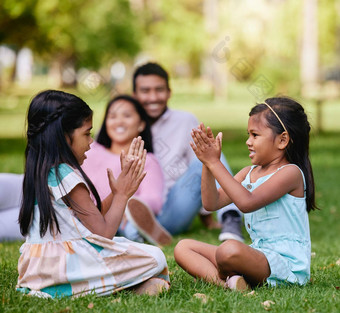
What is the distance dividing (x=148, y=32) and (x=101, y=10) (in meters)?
15.6

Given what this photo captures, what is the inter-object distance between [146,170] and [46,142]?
240cm

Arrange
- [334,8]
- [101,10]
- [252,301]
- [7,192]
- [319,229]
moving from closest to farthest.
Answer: [252,301]
[7,192]
[319,229]
[101,10]
[334,8]

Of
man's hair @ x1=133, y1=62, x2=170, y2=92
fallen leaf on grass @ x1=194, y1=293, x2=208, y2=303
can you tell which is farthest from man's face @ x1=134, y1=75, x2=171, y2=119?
fallen leaf on grass @ x1=194, y1=293, x2=208, y2=303

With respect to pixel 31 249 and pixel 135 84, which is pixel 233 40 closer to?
pixel 135 84

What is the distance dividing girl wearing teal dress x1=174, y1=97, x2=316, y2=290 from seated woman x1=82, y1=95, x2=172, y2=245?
1885 mm

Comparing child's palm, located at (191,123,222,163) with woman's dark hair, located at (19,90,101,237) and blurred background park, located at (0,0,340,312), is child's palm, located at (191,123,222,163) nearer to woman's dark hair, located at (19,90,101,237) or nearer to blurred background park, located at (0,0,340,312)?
woman's dark hair, located at (19,90,101,237)

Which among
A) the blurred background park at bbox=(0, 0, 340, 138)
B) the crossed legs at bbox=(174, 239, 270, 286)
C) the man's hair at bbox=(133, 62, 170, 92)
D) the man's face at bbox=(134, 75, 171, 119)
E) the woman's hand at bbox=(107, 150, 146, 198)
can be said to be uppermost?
the blurred background park at bbox=(0, 0, 340, 138)

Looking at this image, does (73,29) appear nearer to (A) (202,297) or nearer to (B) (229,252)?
(B) (229,252)

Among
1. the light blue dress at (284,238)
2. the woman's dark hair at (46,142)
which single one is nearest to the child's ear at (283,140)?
the light blue dress at (284,238)

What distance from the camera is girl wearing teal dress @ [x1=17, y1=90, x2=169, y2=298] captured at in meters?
3.32

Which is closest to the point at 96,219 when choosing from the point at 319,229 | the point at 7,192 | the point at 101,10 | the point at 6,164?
the point at 7,192

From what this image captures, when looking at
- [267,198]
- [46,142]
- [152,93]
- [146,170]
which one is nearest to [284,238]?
[267,198]

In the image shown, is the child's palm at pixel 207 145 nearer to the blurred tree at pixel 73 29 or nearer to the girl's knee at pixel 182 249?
the girl's knee at pixel 182 249

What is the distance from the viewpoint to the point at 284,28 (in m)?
31.2
